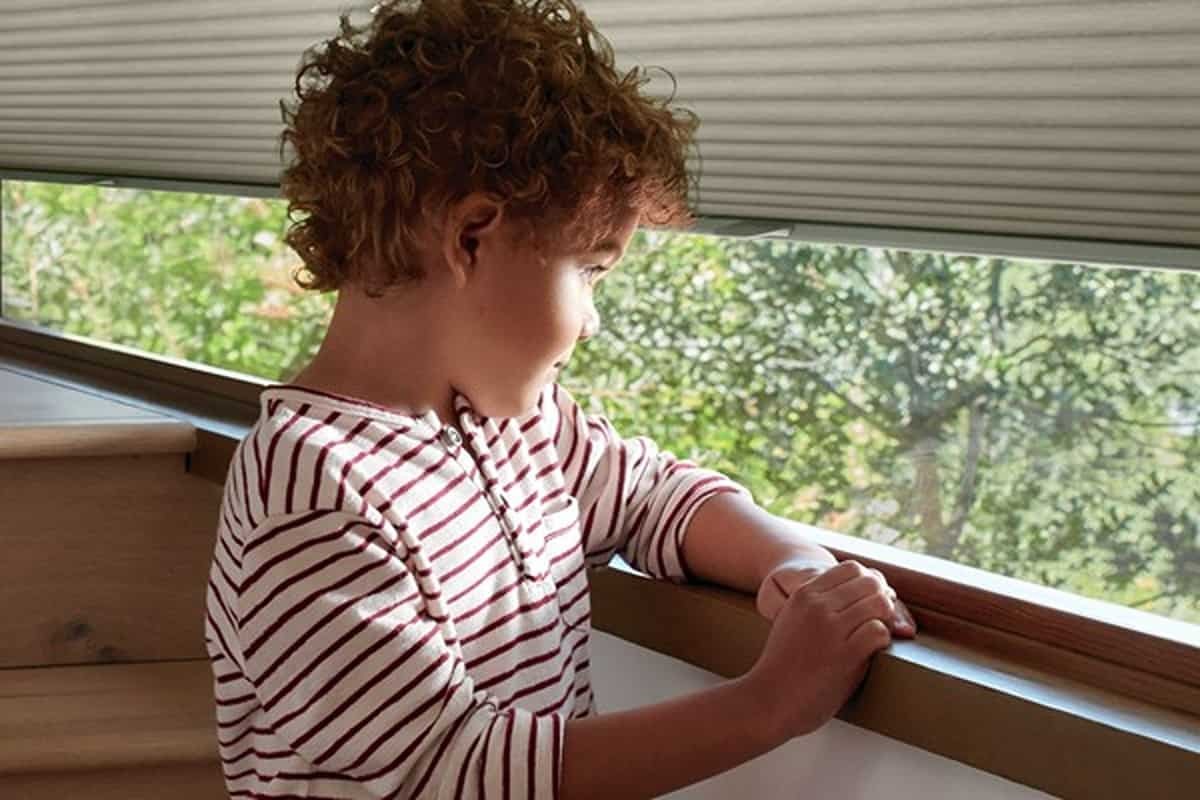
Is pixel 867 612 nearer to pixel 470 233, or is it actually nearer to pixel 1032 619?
pixel 1032 619

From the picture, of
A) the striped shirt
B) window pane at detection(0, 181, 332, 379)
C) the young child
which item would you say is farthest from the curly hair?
window pane at detection(0, 181, 332, 379)

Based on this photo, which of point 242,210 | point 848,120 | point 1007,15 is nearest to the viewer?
point 1007,15

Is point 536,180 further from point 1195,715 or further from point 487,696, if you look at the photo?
point 1195,715

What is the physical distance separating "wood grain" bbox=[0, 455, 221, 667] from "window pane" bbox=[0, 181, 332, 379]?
78cm

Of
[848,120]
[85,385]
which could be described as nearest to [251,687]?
[848,120]

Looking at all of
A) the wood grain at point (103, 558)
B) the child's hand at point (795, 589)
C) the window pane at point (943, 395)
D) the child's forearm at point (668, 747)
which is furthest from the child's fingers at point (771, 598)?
the wood grain at point (103, 558)

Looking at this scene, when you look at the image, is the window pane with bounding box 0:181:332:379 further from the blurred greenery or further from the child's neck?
the child's neck

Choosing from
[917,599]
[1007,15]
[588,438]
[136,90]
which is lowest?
[917,599]

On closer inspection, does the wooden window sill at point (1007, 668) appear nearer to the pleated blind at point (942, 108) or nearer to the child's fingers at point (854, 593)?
the child's fingers at point (854, 593)

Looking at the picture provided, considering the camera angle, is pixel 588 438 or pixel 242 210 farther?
pixel 242 210

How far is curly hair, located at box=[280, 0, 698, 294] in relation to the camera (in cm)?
119

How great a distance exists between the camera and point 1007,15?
1.22m

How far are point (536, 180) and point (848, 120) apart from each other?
1.04ft

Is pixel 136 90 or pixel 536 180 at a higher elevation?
pixel 136 90
